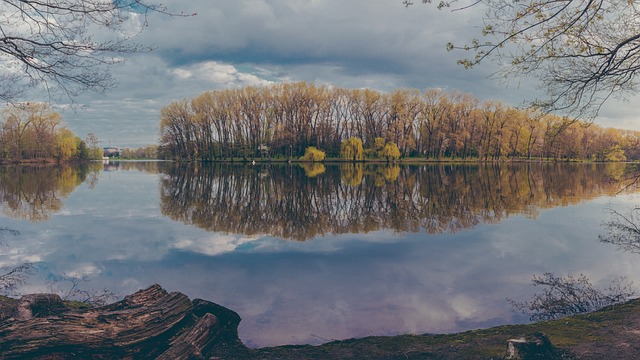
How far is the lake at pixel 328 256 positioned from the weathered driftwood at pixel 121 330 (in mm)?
1189

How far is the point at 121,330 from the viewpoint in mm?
5223

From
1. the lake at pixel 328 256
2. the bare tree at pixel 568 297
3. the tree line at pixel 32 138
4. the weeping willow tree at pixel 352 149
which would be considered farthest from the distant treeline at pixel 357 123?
the bare tree at pixel 568 297

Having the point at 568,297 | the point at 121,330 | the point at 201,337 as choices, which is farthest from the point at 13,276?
the point at 568,297

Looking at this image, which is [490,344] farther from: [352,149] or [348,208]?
[352,149]

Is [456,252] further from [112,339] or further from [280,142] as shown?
[280,142]

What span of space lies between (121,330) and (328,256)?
759 centimetres

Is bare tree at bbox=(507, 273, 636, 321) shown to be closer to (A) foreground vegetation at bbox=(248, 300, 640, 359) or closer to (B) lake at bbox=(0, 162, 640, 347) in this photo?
(B) lake at bbox=(0, 162, 640, 347)

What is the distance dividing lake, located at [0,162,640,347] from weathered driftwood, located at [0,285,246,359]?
119cm

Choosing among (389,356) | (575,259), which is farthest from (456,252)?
Answer: (389,356)

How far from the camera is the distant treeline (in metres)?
93.2

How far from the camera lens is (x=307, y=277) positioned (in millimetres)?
10211

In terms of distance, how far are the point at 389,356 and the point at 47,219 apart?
62.8ft

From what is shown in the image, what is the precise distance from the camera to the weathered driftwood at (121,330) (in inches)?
195

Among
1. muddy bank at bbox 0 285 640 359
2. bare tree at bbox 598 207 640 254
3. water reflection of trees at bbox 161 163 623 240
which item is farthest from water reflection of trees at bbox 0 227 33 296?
bare tree at bbox 598 207 640 254
